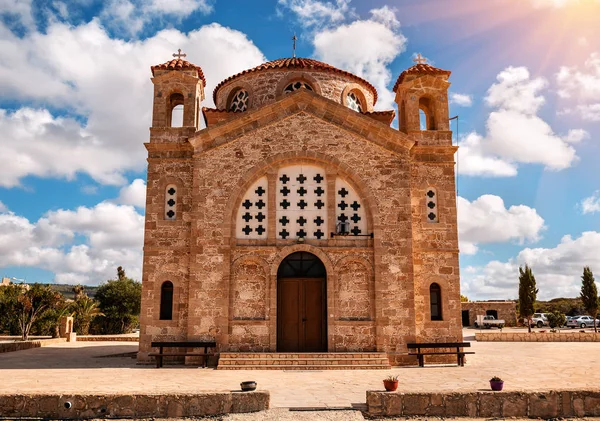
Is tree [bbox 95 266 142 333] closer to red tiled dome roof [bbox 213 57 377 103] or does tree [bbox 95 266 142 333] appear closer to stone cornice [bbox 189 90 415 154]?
red tiled dome roof [bbox 213 57 377 103]

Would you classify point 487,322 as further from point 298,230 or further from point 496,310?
point 298,230

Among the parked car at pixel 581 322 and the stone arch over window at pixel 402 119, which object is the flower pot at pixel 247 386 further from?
the parked car at pixel 581 322

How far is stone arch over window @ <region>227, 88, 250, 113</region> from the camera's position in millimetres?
21547

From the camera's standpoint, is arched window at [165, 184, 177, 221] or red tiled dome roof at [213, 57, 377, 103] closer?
arched window at [165, 184, 177, 221]


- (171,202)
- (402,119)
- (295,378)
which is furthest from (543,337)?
(171,202)

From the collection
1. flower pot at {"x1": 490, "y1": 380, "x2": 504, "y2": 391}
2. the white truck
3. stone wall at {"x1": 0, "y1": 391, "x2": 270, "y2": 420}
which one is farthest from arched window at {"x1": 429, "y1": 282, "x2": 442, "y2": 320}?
the white truck

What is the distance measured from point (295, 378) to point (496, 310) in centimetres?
3873

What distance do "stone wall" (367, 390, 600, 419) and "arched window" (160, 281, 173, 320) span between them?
9.63m

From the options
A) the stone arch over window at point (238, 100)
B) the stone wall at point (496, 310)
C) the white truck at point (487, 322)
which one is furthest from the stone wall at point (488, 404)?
the stone wall at point (496, 310)

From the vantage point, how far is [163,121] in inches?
715

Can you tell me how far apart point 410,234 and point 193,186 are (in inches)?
282

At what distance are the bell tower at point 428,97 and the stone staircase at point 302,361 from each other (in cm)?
760

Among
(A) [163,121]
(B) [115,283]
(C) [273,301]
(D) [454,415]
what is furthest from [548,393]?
(B) [115,283]

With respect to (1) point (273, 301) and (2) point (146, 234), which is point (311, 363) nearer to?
(1) point (273, 301)
